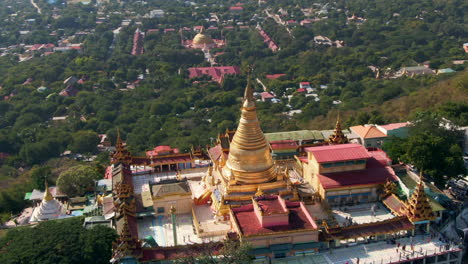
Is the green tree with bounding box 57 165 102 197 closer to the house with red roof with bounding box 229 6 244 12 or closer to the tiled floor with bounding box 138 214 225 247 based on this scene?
the tiled floor with bounding box 138 214 225 247

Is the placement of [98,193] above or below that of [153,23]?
above

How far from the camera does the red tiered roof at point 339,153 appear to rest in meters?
37.1

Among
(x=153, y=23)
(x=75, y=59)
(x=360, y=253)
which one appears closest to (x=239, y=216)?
(x=360, y=253)

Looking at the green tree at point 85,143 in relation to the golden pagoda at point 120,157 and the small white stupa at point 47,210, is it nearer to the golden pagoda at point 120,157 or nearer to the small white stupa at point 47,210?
the golden pagoda at point 120,157

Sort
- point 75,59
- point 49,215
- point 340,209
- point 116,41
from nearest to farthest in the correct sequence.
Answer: point 340,209, point 49,215, point 75,59, point 116,41

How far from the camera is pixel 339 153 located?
37562mm

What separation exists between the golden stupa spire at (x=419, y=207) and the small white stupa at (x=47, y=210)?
2405 cm

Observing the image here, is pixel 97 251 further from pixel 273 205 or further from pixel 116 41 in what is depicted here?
pixel 116 41

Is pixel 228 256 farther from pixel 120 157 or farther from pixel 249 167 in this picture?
pixel 120 157

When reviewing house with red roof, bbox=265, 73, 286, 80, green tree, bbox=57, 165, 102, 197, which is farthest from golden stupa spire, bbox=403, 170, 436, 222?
house with red roof, bbox=265, 73, 286, 80

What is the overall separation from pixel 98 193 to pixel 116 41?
86.7 metres

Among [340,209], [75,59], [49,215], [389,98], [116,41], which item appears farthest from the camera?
[116,41]

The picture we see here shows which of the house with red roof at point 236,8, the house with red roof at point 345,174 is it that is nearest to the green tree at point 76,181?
the house with red roof at point 345,174

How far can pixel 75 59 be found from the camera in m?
104
